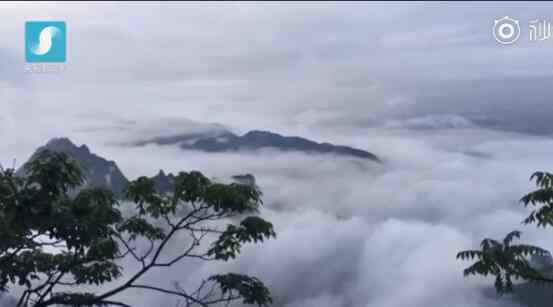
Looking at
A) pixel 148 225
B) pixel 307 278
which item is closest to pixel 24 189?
pixel 148 225

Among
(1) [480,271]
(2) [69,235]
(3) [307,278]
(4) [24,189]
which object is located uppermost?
(3) [307,278]

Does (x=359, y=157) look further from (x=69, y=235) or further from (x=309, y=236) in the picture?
(x=69, y=235)

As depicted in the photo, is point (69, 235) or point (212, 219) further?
point (212, 219)

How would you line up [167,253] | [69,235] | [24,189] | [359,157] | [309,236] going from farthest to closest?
→ [309,236] → [359,157] → [167,253] → [69,235] → [24,189]
